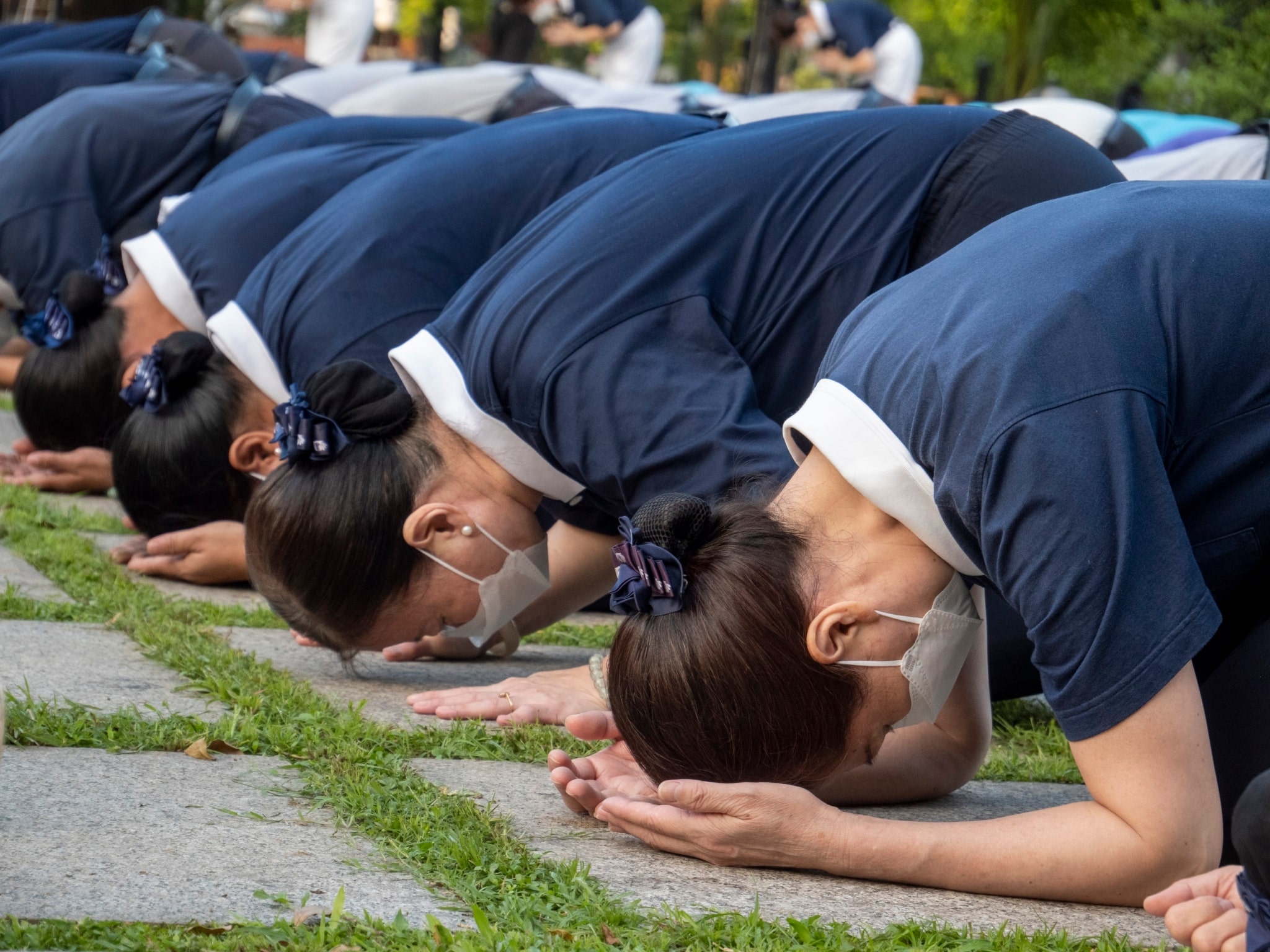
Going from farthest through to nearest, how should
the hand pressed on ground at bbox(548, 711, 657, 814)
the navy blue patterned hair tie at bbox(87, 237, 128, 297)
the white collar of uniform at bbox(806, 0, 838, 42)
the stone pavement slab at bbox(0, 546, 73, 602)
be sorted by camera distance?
the white collar of uniform at bbox(806, 0, 838, 42)
the navy blue patterned hair tie at bbox(87, 237, 128, 297)
the stone pavement slab at bbox(0, 546, 73, 602)
the hand pressed on ground at bbox(548, 711, 657, 814)

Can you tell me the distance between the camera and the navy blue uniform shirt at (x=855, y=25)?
39.2ft

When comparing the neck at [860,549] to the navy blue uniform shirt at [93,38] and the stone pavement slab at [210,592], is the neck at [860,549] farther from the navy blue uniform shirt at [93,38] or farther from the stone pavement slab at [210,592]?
the navy blue uniform shirt at [93,38]

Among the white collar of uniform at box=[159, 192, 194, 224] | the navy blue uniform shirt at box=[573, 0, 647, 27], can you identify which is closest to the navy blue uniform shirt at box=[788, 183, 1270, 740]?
the white collar of uniform at box=[159, 192, 194, 224]

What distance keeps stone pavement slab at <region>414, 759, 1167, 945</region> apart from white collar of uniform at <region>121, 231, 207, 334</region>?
7.88 ft

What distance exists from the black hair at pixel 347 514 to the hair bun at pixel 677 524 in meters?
0.82

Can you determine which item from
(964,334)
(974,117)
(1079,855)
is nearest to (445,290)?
(974,117)

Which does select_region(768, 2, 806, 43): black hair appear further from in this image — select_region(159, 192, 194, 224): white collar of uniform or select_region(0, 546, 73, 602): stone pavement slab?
select_region(0, 546, 73, 602): stone pavement slab

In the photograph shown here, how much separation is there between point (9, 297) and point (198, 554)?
7.21 ft

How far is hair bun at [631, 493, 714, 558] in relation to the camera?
213 centimetres

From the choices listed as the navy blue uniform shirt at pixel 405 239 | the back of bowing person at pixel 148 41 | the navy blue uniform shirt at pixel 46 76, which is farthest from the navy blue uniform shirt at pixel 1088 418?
the back of bowing person at pixel 148 41

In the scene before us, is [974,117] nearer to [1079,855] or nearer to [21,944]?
[1079,855]

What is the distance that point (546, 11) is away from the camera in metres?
12.7

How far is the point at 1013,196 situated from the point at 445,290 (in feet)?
4.25

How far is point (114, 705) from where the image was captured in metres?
2.74
